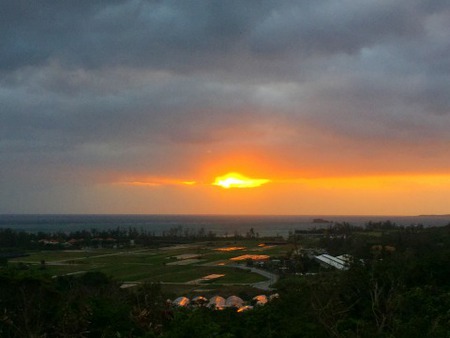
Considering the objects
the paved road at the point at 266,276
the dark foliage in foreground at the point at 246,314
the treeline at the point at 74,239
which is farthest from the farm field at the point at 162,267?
the dark foliage in foreground at the point at 246,314

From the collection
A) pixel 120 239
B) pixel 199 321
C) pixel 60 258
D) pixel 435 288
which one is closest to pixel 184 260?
pixel 60 258

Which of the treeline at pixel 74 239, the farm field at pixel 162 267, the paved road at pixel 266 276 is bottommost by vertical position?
the farm field at pixel 162 267

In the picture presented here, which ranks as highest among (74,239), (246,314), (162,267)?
(246,314)

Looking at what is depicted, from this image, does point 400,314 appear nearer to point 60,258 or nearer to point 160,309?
point 160,309

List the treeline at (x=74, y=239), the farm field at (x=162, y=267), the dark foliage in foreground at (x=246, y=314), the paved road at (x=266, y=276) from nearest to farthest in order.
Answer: the dark foliage in foreground at (x=246, y=314) < the paved road at (x=266, y=276) < the farm field at (x=162, y=267) < the treeline at (x=74, y=239)

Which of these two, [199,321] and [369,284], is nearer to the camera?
[199,321]

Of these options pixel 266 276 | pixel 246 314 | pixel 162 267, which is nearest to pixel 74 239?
pixel 162 267

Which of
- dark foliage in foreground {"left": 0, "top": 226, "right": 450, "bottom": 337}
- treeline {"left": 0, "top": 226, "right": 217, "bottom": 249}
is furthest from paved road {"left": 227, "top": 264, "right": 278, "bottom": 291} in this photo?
treeline {"left": 0, "top": 226, "right": 217, "bottom": 249}

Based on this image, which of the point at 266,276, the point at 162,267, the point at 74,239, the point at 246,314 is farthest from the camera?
the point at 74,239

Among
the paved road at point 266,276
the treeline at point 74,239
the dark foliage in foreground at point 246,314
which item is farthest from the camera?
the treeline at point 74,239

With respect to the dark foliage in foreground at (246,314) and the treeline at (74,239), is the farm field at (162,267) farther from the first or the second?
the dark foliage in foreground at (246,314)

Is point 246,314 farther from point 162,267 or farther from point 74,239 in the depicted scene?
point 74,239
